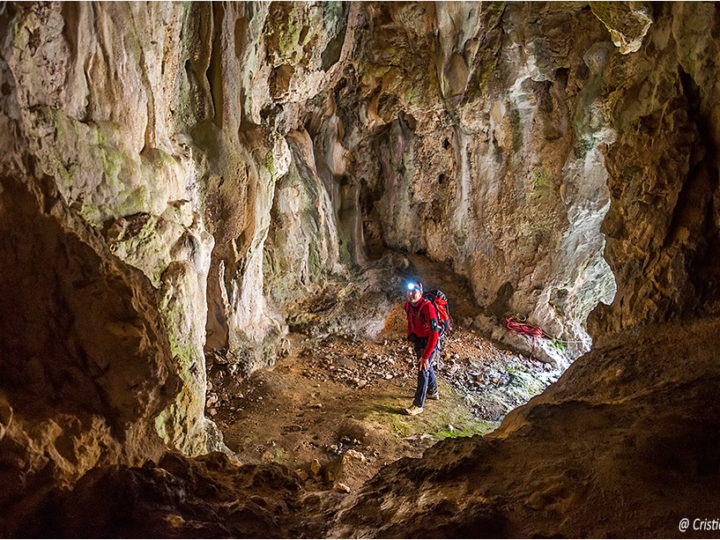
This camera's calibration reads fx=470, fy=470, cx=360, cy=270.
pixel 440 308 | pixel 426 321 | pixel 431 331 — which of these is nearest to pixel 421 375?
pixel 431 331

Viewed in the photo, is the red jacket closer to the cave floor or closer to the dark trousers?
the dark trousers

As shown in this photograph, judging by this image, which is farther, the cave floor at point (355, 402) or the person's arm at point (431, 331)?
the person's arm at point (431, 331)

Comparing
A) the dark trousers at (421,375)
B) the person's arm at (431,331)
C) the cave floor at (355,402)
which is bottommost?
the cave floor at (355,402)

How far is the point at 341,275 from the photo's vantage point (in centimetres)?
1019

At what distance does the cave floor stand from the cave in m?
0.06

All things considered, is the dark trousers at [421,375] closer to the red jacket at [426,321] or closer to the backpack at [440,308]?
the red jacket at [426,321]

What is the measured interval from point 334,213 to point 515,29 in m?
4.99

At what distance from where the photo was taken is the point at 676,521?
1928 millimetres

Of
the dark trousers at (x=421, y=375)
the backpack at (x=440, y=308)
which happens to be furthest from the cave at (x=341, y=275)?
the backpack at (x=440, y=308)

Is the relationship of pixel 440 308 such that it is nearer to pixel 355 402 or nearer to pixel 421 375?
pixel 421 375

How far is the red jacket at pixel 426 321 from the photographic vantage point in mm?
6473

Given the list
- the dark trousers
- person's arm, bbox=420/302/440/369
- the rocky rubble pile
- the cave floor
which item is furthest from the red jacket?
the rocky rubble pile

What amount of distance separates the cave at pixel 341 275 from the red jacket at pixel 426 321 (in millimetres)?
1151

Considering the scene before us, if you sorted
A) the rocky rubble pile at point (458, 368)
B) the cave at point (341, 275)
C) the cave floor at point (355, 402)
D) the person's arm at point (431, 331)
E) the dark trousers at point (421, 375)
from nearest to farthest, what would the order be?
1. the cave at point (341, 275)
2. the cave floor at point (355, 402)
3. the person's arm at point (431, 331)
4. the dark trousers at point (421, 375)
5. the rocky rubble pile at point (458, 368)
